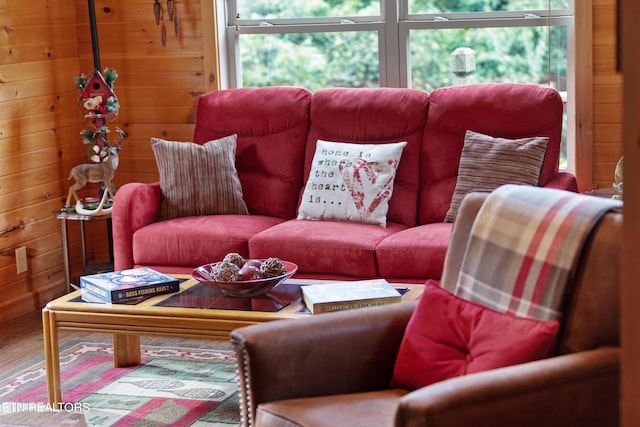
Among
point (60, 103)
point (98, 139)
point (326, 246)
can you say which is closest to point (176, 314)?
point (326, 246)

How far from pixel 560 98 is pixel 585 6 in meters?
0.45

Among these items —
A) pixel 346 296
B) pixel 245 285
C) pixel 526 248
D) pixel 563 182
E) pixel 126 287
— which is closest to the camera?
pixel 526 248

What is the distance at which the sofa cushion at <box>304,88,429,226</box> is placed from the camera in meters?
4.07

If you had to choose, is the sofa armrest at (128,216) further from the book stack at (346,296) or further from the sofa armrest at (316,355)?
the sofa armrest at (316,355)

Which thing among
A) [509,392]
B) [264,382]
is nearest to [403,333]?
[264,382]

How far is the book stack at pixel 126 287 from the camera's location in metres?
3.07

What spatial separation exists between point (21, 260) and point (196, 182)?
3.27ft

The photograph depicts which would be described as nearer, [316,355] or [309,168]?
[316,355]

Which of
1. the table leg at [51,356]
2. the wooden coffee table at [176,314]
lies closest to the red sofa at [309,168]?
the wooden coffee table at [176,314]

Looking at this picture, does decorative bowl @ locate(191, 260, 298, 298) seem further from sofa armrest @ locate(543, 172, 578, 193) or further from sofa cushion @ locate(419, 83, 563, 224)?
sofa armrest @ locate(543, 172, 578, 193)

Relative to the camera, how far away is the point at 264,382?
2193mm

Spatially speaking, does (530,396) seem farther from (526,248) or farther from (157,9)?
(157,9)

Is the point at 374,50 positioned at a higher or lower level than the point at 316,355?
higher

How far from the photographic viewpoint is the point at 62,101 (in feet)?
15.7
